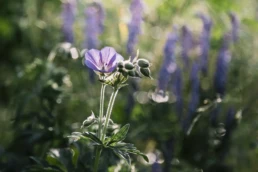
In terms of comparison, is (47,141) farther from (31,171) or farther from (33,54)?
(33,54)

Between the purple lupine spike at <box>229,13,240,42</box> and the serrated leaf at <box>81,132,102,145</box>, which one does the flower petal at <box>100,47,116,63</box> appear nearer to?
the serrated leaf at <box>81,132,102,145</box>

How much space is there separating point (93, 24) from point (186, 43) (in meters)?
0.23

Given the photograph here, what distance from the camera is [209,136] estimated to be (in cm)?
111

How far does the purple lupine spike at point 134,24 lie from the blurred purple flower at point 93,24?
0.08 meters

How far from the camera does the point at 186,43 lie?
3.87 feet

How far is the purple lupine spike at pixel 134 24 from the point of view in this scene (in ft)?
3.82

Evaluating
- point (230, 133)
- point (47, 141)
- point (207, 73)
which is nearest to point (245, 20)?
point (207, 73)

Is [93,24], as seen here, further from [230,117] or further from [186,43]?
[230,117]

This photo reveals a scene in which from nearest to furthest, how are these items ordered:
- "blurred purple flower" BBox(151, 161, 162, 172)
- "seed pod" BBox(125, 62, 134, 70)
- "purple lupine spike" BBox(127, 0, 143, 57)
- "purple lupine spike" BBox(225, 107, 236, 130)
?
"seed pod" BBox(125, 62, 134, 70), "blurred purple flower" BBox(151, 161, 162, 172), "purple lupine spike" BBox(225, 107, 236, 130), "purple lupine spike" BBox(127, 0, 143, 57)

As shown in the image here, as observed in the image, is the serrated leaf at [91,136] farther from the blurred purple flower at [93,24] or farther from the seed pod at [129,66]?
the blurred purple flower at [93,24]

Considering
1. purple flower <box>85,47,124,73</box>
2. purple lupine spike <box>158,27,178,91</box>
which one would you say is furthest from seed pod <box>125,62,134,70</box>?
purple lupine spike <box>158,27,178,91</box>

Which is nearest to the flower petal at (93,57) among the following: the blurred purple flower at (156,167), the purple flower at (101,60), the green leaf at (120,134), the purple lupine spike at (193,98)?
the purple flower at (101,60)

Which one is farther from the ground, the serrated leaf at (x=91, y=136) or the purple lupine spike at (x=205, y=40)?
the purple lupine spike at (x=205, y=40)

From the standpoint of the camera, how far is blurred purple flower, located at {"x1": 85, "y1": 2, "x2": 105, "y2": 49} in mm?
1187
